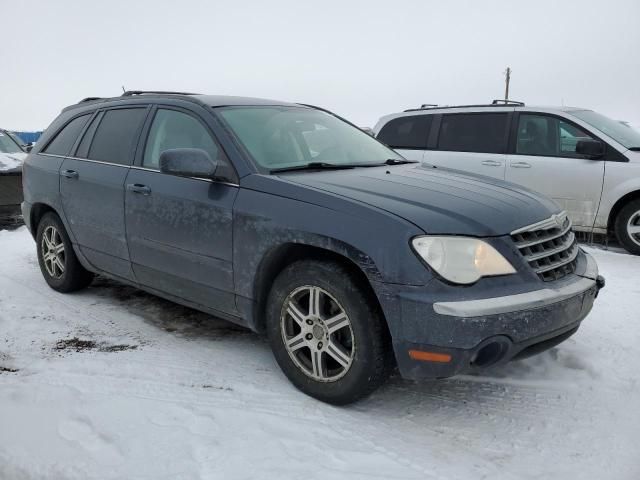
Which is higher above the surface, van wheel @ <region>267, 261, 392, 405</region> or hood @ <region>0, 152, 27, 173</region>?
hood @ <region>0, 152, 27, 173</region>

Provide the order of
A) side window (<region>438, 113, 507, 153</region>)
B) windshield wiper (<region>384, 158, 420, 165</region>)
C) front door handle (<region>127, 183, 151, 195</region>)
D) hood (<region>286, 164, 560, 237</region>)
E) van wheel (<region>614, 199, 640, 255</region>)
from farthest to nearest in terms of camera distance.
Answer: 1. side window (<region>438, 113, 507, 153</region>)
2. van wheel (<region>614, 199, 640, 255</region>)
3. windshield wiper (<region>384, 158, 420, 165</region>)
4. front door handle (<region>127, 183, 151, 195</region>)
5. hood (<region>286, 164, 560, 237</region>)

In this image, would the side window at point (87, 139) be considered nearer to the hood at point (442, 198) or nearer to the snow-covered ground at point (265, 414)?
the snow-covered ground at point (265, 414)

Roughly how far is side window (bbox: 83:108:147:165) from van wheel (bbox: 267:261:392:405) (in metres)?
1.86

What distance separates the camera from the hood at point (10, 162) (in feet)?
29.1

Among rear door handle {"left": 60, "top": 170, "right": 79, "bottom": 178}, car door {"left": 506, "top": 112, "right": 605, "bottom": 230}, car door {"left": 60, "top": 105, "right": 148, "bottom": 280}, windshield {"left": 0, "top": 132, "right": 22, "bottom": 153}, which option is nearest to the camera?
car door {"left": 60, "top": 105, "right": 148, "bottom": 280}

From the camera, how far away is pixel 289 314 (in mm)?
3297

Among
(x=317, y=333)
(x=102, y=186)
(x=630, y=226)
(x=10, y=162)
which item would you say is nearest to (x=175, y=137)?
(x=102, y=186)

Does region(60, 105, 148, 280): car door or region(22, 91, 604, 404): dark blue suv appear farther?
region(60, 105, 148, 280): car door

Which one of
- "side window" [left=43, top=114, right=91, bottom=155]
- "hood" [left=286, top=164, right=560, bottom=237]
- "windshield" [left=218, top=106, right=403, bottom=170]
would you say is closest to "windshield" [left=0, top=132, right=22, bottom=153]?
"side window" [left=43, top=114, right=91, bottom=155]

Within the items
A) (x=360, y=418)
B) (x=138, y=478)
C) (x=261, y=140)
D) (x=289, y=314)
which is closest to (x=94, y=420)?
(x=138, y=478)

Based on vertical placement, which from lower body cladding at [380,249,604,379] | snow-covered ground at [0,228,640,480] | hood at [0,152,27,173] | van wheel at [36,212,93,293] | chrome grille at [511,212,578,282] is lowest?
snow-covered ground at [0,228,640,480]

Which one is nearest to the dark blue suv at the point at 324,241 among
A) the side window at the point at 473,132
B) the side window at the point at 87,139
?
the side window at the point at 87,139

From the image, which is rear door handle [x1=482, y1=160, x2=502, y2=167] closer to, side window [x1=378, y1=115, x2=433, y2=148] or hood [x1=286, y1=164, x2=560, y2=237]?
side window [x1=378, y1=115, x2=433, y2=148]

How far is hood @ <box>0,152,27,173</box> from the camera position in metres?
8.88
